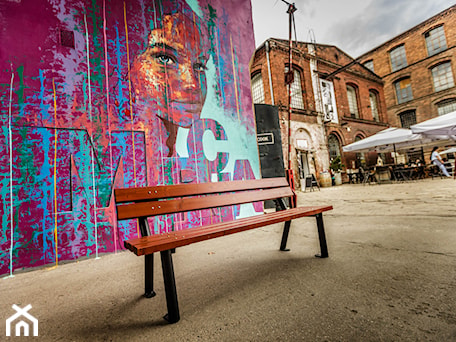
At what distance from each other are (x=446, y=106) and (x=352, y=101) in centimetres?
863

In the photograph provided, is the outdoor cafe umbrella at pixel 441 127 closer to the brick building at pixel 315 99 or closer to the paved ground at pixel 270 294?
the brick building at pixel 315 99

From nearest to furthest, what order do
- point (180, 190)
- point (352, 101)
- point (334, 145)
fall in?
Result: point (180, 190) < point (334, 145) < point (352, 101)

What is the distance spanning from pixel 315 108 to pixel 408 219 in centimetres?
1330

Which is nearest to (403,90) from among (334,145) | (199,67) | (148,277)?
(334,145)

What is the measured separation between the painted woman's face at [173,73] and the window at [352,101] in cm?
1754

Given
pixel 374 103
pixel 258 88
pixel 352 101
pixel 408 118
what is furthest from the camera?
pixel 408 118

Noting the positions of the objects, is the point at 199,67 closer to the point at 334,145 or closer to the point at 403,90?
the point at 334,145

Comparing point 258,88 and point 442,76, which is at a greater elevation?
point 442,76

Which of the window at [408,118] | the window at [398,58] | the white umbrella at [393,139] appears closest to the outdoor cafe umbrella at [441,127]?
the white umbrella at [393,139]

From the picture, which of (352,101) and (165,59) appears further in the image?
(352,101)

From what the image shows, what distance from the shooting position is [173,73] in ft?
11.2

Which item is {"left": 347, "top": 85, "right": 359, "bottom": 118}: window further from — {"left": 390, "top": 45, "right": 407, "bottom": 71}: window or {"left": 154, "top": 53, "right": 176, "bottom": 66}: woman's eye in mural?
{"left": 154, "top": 53, "right": 176, "bottom": 66}: woman's eye in mural

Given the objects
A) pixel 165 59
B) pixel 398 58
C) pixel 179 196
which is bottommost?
Answer: pixel 179 196

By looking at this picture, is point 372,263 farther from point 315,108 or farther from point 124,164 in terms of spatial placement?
point 315,108
